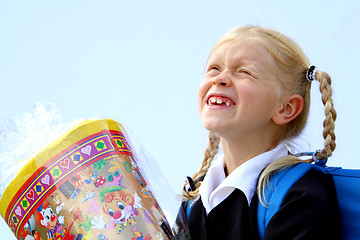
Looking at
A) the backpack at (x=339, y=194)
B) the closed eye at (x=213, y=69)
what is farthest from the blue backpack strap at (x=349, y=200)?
the closed eye at (x=213, y=69)

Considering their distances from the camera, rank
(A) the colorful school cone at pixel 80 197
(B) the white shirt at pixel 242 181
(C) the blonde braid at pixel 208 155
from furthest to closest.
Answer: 1. (C) the blonde braid at pixel 208 155
2. (B) the white shirt at pixel 242 181
3. (A) the colorful school cone at pixel 80 197

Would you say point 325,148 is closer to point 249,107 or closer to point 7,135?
point 249,107

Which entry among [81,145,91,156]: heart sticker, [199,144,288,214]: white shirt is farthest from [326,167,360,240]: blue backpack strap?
[81,145,91,156]: heart sticker

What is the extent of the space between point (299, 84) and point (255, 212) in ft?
1.17

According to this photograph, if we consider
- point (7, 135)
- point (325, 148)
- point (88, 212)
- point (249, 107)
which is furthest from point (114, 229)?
point (325, 148)

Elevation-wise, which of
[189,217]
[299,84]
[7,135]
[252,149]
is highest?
[7,135]

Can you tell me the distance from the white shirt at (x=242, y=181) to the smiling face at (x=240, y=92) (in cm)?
6

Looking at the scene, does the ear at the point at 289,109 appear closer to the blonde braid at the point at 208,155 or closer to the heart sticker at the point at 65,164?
the blonde braid at the point at 208,155

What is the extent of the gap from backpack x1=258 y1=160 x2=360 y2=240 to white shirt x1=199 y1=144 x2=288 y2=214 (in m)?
0.06

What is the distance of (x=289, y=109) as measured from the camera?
1146 millimetres

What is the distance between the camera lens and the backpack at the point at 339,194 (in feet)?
3.12

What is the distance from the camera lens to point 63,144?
863 mm

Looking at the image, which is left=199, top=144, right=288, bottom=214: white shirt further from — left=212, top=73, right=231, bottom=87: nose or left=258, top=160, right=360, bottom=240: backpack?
left=212, top=73, right=231, bottom=87: nose

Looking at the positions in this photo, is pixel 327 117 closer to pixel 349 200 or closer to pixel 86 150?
pixel 349 200
